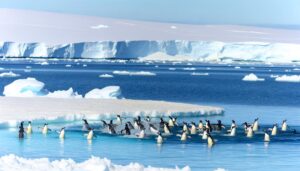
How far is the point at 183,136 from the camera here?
15.3 meters

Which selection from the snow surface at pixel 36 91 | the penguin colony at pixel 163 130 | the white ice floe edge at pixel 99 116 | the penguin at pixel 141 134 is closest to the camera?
the penguin colony at pixel 163 130

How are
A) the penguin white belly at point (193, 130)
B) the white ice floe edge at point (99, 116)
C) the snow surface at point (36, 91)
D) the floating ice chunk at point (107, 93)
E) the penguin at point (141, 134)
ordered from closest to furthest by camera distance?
the penguin at point (141, 134), the penguin white belly at point (193, 130), the white ice floe edge at point (99, 116), the floating ice chunk at point (107, 93), the snow surface at point (36, 91)

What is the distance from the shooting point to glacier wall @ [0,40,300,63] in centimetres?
6656

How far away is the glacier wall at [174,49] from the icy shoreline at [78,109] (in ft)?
142

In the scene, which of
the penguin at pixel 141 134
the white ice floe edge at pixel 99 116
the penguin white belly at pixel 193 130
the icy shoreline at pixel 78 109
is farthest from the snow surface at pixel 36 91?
the penguin at pixel 141 134

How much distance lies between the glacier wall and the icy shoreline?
43147mm

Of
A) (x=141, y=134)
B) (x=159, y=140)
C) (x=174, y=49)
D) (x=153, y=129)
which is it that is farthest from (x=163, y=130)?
(x=174, y=49)

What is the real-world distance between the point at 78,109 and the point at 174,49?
171 ft

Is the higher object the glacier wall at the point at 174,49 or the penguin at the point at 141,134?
the glacier wall at the point at 174,49

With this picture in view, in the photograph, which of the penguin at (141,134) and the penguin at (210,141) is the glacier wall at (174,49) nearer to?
the penguin at (141,134)

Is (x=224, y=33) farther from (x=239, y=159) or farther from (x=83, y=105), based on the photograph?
(x=239, y=159)

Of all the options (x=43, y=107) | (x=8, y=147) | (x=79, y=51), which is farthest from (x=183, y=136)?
(x=79, y=51)

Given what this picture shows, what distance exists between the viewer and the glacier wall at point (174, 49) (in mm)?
66562

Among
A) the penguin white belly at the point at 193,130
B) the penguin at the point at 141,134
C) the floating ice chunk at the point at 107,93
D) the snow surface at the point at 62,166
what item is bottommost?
the snow surface at the point at 62,166
